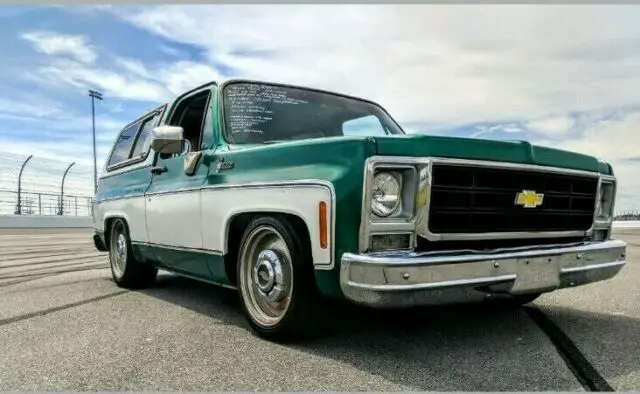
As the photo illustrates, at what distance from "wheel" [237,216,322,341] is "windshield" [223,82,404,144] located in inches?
32.4

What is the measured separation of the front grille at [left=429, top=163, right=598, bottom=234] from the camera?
3074 millimetres

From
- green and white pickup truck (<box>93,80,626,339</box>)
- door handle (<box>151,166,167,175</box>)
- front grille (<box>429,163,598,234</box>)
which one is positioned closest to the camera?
green and white pickup truck (<box>93,80,626,339</box>)

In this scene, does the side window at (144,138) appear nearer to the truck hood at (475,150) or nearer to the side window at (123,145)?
the side window at (123,145)

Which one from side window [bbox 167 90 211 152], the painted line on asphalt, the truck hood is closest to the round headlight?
the truck hood

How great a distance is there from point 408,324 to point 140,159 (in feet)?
10.5

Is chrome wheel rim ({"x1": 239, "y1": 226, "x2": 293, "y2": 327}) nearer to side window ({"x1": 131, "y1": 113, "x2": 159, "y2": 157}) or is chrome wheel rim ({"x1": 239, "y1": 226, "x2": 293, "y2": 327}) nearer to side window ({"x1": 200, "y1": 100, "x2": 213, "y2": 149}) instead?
side window ({"x1": 200, "y1": 100, "x2": 213, "y2": 149})

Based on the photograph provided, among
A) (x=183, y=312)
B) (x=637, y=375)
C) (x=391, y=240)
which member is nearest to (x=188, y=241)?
(x=183, y=312)

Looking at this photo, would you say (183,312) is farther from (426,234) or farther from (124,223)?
(426,234)

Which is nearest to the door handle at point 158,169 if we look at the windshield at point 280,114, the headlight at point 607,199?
the windshield at point 280,114

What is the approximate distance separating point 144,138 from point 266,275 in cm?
306

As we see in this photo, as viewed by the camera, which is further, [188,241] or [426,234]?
[188,241]

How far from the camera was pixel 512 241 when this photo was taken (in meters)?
3.45

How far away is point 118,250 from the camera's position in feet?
20.2

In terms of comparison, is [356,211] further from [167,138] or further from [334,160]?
[167,138]
